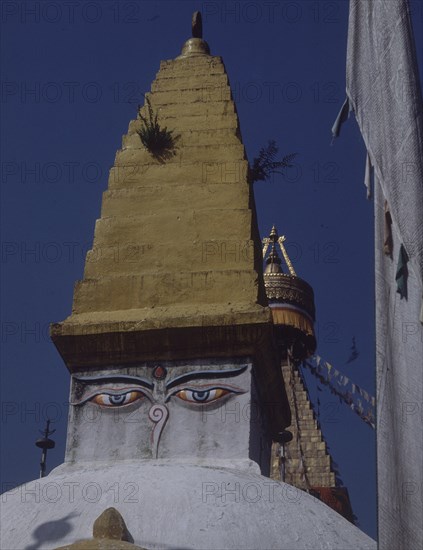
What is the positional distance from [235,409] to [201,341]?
0.60 metres

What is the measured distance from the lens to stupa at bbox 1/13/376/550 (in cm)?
678

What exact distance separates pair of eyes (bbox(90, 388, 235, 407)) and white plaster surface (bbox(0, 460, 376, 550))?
2.54 ft

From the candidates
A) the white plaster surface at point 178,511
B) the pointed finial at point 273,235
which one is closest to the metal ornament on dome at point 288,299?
the pointed finial at point 273,235

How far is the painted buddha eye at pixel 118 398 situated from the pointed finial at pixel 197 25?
4380mm

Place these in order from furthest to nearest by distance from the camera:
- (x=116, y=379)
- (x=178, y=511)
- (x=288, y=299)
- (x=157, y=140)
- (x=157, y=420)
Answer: (x=288, y=299) < (x=157, y=140) < (x=116, y=379) < (x=157, y=420) < (x=178, y=511)

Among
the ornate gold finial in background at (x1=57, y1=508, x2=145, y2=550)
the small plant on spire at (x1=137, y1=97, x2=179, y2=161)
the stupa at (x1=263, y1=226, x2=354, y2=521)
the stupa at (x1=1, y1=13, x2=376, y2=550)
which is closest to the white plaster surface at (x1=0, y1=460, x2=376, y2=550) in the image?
the stupa at (x1=1, y1=13, x2=376, y2=550)

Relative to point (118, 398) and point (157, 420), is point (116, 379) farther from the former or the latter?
point (157, 420)

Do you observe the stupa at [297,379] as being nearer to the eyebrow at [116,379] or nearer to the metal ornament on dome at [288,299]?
the metal ornament on dome at [288,299]

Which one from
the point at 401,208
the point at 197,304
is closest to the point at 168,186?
the point at 197,304

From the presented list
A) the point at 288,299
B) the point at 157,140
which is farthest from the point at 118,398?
the point at 288,299

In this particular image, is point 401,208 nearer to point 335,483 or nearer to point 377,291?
point 377,291

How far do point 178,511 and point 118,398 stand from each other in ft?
5.96

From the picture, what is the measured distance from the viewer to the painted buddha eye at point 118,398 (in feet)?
Answer: 27.5

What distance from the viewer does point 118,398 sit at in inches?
330
